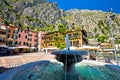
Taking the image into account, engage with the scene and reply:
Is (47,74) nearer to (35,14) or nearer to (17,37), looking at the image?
(17,37)

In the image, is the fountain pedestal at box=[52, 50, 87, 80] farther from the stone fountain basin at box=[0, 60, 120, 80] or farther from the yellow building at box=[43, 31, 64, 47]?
the yellow building at box=[43, 31, 64, 47]

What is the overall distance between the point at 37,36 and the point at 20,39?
12780 mm

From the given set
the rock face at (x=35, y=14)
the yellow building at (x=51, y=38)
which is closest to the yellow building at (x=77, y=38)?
the yellow building at (x=51, y=38)

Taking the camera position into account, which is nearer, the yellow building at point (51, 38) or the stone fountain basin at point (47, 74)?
the stone fountain basin at point (47, 74)

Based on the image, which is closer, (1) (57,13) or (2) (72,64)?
(2) (72,64)

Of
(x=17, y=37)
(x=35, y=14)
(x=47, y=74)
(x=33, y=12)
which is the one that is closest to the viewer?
(x=47, y=74)

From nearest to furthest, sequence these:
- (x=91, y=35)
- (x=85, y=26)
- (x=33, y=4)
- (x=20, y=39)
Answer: (x=20, y=39) → (x=33, y=4) → (x=91, y=35) → (x=85, y=26)

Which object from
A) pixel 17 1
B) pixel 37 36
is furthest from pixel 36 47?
pixel 17 1

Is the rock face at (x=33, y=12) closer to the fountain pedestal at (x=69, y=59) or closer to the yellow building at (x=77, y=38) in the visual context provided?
the yellow building at (x=77, y=38)

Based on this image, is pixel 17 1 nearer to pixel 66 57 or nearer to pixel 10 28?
pixel 10 28

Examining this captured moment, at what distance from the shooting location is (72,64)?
1266 centimetres

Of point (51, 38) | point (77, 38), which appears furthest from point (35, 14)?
point (77, 38)

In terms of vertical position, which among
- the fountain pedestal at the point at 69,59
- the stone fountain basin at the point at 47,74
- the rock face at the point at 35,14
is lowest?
the stone fountain basin at the point at 47,74

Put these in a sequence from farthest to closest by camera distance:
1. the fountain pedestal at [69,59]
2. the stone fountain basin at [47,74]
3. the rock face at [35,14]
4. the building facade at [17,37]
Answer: the rock face at [35,14] → the building facade at [17,37] → the fountain pedestal at [69,59] → the stone fountain basin at [47,74]
